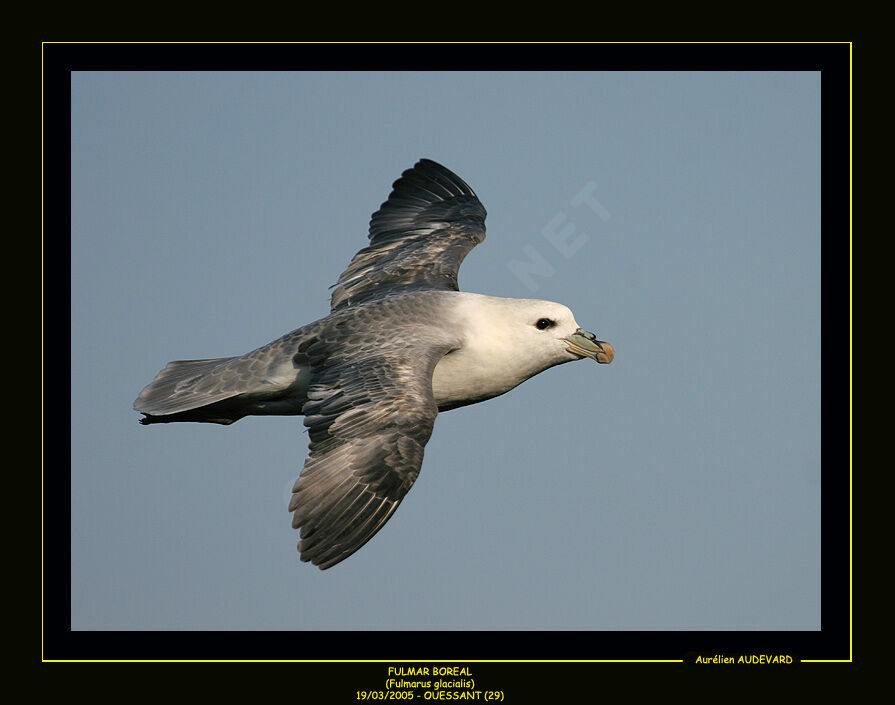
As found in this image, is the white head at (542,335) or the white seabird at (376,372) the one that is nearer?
the white seabird at (376,372)

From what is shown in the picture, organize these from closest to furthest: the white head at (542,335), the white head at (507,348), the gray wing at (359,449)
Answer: the gray wing at (359,449)
the white head at (507,348)
the white head at (542,335)

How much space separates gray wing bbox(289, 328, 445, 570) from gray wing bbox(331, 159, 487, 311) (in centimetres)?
218

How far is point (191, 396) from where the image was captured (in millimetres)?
9320

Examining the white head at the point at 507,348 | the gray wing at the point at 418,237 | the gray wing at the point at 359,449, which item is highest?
the gray wing at the point at 418,237

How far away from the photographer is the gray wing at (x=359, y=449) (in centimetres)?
752

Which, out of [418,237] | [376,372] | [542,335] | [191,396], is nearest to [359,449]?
[376,372]

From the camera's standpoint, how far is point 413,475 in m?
7.77

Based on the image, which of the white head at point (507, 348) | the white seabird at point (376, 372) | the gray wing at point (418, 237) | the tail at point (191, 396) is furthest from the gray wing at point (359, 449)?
the gray wing at point (418, 237)

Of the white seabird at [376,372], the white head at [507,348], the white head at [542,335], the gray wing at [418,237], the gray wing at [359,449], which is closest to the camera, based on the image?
the gray wing at [359,449]

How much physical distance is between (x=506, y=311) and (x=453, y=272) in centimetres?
160

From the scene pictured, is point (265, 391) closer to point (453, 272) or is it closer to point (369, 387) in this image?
point (369, 387)

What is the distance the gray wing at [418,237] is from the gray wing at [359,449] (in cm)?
218

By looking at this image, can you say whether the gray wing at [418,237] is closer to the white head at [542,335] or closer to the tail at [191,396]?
the white head at [542,335]
